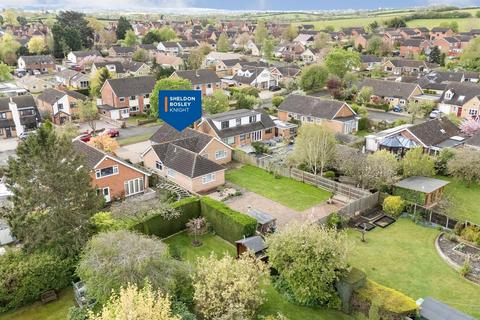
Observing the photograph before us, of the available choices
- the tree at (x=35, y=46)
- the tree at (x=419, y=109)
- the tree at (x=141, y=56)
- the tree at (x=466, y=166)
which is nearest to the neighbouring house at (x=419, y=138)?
the tree at (x=466, y=166)

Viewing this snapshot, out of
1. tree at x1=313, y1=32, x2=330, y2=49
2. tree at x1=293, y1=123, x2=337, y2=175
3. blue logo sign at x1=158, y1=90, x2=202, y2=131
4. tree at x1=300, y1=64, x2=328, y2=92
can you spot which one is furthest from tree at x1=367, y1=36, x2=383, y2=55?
blue logo sign at x1=158, y1=90, x2=202, y2=131

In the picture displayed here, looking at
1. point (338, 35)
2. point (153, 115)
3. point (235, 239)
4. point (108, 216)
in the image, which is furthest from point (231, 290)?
point (338, 35)

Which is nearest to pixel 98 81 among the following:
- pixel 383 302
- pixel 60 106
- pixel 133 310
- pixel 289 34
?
pixel 60 106

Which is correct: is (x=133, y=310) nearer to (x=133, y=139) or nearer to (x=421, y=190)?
(x=421, y=190)

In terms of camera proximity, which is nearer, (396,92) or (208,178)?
(208,178)

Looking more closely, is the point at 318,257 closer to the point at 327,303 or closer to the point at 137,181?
the point at 327,303

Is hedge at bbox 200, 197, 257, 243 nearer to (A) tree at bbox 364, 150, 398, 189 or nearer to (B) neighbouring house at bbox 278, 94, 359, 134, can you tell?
(A) tree at bbox 364, 150, 398, 189
